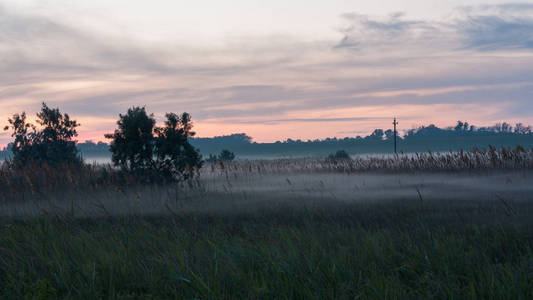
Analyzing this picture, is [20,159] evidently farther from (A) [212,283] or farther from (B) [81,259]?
(A) [212,283]

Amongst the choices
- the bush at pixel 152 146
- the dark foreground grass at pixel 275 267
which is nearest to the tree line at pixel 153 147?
the bush at pixel 152 146

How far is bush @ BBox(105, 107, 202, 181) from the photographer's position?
2072 centimetres

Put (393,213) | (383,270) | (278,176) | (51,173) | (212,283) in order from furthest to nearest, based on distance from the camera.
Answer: (278,176) < (51,173) < (393,213) < (383,270) < (212,283)

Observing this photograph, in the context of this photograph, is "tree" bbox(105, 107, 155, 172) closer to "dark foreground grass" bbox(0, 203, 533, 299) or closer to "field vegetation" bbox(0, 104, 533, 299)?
"field vegetation" bbox(0, 104, 533, 299)

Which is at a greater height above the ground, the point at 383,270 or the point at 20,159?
the point at 20,159

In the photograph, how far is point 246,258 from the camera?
7.50 meters

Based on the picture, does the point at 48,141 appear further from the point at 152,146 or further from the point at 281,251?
the point at 281,251

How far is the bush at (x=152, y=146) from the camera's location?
2072 centimetres

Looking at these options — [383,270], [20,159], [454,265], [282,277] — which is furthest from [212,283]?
[20,159]

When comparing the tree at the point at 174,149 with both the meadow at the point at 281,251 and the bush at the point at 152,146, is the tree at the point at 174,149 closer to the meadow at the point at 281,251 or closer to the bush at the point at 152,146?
the bush at the point at 152,146

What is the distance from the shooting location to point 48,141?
28.2 meters

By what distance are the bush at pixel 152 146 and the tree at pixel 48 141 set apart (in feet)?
28.5

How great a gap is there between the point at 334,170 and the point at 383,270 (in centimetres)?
2216

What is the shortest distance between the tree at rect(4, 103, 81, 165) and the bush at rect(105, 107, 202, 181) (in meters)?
8.68
